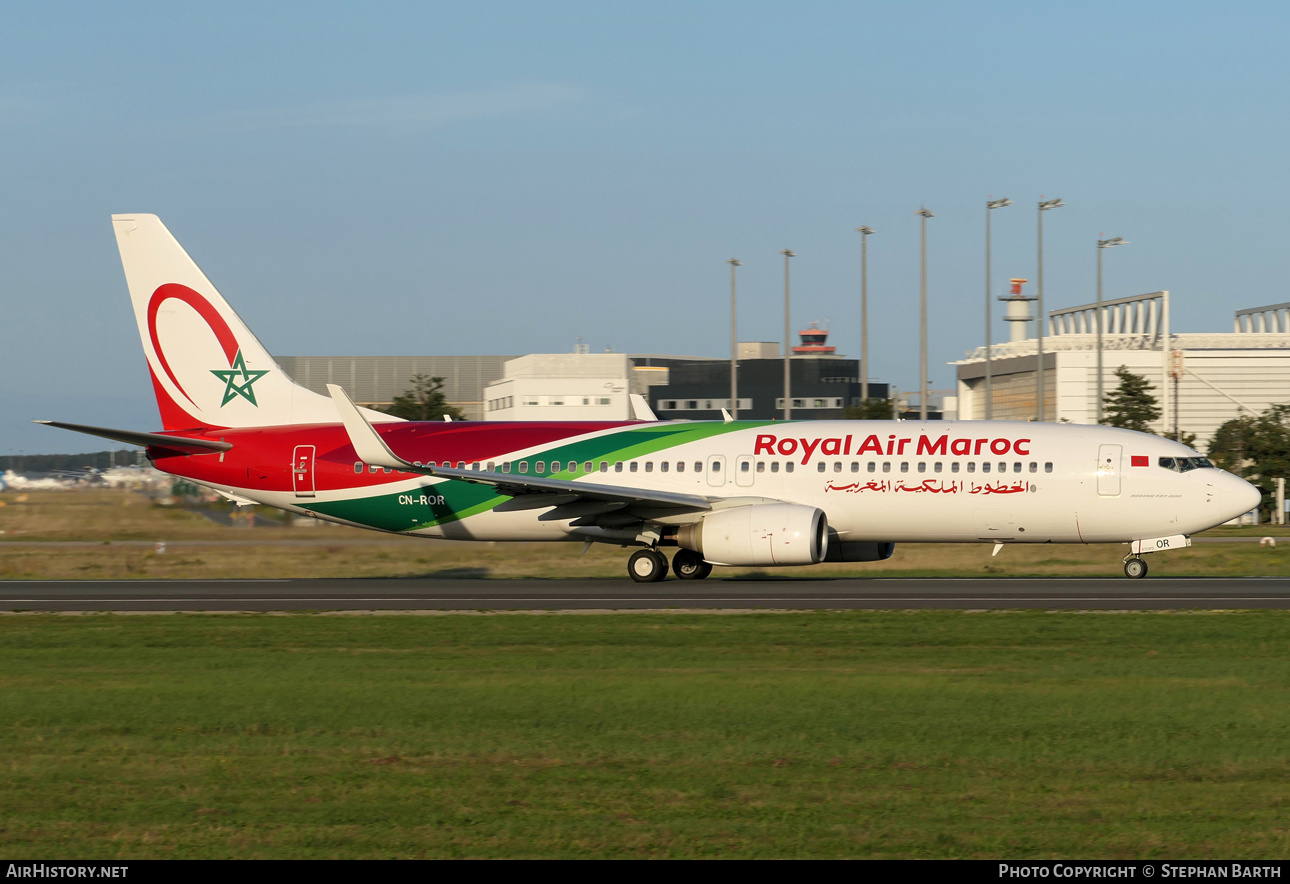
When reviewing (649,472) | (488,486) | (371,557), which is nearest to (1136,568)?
(649,472)

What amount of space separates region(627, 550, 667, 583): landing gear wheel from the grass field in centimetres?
332

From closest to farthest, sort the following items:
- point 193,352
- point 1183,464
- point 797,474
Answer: point 1183,464, point 797,474, point 193,352

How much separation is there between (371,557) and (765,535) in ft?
45.2

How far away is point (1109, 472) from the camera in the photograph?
93.7 feet

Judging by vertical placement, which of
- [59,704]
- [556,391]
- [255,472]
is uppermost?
[556,391]

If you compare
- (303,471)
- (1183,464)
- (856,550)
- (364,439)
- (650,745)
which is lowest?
(650,745)

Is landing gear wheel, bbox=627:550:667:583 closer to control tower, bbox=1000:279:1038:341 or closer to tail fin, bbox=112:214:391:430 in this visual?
tail fin, bbox=112:214:391:430

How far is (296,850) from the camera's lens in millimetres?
7867

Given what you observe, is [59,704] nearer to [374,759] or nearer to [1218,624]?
[374,759]

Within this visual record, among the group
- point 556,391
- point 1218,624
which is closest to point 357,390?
point 556,391

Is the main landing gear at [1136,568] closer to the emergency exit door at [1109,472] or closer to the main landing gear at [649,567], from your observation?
the emergency exit door at [1109,472]

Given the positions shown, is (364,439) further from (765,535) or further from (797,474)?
(797,474)

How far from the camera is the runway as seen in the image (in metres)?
23.1

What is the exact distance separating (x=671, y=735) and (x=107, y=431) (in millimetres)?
21775
